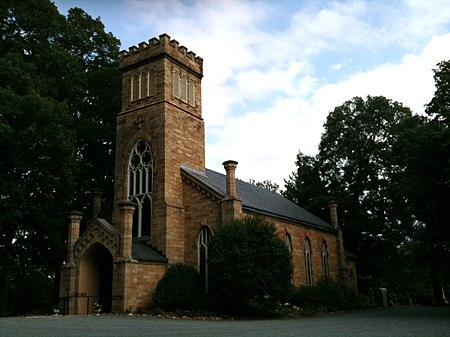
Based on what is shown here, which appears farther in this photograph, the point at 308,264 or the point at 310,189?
the point at 310,189

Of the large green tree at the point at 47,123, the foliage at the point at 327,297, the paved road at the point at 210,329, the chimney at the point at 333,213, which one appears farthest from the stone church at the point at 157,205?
the paved road at the point at 210,329

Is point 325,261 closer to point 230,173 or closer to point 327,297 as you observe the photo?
point 327,297

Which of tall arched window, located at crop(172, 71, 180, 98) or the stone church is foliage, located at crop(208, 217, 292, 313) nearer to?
the stone church

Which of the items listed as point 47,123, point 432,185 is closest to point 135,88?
point 47,123

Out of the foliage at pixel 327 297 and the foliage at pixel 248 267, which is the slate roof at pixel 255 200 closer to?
the foliage at pixel 248 267

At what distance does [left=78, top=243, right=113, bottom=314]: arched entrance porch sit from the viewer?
80.7 feet

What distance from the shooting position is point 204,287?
25266 millimetres

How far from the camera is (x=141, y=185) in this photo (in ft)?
91.6

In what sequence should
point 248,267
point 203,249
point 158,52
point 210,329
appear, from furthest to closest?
1. point 158,52
2. point 203,249
3. point 248,267
4. point 210,329

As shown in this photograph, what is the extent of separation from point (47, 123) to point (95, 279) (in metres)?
8.83

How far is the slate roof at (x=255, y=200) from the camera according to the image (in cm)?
2683

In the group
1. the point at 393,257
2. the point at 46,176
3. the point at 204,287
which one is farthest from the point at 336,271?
the point at 46,176

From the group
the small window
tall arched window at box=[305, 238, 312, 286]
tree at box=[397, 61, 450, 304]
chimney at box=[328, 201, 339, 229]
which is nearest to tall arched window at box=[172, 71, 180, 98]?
the small window

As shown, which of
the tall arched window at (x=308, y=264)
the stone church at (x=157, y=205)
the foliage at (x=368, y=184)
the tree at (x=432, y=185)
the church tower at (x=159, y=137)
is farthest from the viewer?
the foliage at (x=368, y=184)
